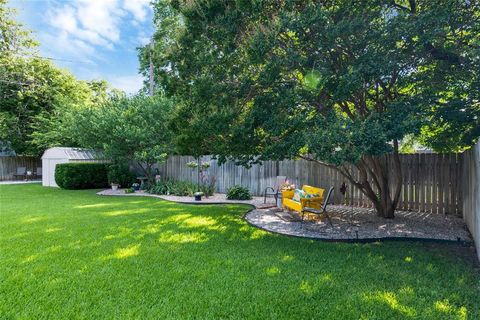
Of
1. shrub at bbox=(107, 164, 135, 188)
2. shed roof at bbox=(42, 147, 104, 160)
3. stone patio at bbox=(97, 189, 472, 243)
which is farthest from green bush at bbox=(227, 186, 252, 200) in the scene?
shed roof at bbox=(42, 147, 104, 160)

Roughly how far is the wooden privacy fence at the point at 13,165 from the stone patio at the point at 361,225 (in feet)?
67.3

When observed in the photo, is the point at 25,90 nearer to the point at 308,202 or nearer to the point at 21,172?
the point at 21,172

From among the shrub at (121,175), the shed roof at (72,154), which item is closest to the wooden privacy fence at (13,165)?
the shed roof at (72,154)

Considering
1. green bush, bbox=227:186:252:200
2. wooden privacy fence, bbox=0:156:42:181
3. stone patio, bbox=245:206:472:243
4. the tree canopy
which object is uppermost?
the tree canopy

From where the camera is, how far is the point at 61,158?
15.3 metres

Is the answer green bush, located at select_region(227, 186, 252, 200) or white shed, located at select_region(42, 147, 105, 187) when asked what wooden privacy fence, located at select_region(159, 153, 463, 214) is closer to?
green bush, located at select_region(227, 186, 252, 200)

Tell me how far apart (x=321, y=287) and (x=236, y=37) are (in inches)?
172

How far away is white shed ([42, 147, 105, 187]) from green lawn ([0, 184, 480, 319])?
9.83 meters

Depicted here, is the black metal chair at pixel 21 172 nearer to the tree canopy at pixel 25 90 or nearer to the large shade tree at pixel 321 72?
the tree canopy at pixel 25 90

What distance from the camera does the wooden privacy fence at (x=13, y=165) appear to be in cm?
2056

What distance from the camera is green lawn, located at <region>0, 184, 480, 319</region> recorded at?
294 cm

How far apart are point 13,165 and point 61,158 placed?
895cm

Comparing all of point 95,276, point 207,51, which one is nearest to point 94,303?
point 95,276

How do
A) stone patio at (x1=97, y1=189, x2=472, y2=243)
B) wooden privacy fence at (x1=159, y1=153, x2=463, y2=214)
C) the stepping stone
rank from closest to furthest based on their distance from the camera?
1. stone patio at (x1=97, y1=189, x2=472, y2=243)
2. the stepping stone
3. wooden privacy fence at (x1=159, y1=153, x2=463, y2=214)
